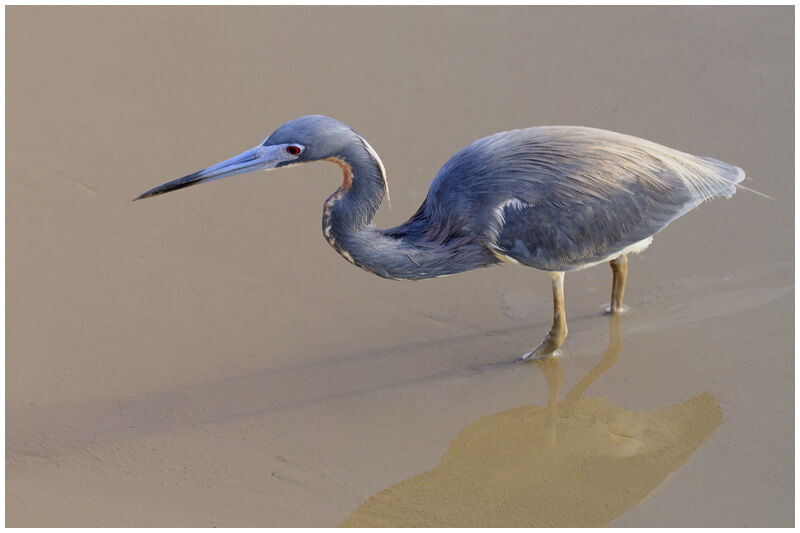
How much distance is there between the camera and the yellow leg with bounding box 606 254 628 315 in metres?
5.25

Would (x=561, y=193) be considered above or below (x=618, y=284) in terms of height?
above

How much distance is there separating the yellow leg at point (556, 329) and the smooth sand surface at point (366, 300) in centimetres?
8

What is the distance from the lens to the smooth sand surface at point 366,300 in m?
4.38

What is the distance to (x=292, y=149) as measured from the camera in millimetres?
4348

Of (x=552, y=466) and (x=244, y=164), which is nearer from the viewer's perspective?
(x=244, y=164)

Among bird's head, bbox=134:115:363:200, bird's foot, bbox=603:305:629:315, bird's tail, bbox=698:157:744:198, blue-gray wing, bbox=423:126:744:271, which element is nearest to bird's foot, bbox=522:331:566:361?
blue-gray wing, bbox=423:126:744:271

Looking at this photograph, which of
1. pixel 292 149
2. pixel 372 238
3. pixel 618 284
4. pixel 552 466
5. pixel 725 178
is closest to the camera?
pixel 292 149

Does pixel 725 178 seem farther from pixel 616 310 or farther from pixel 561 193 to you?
pixel 561 193

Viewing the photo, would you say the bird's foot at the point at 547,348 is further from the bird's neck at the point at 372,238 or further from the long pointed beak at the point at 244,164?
the long pointed beak at the point at 244,164

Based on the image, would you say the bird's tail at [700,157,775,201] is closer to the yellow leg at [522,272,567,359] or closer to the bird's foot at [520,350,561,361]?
the yellow leg at [522,272,567,359]

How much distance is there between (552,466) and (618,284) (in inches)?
50.0

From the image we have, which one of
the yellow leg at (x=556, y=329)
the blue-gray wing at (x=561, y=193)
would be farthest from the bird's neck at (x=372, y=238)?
the yellow leg at (x=556, y=329)

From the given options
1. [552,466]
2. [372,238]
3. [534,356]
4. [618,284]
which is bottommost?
[552,466]

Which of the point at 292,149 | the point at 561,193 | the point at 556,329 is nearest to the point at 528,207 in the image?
the point at 561,193
